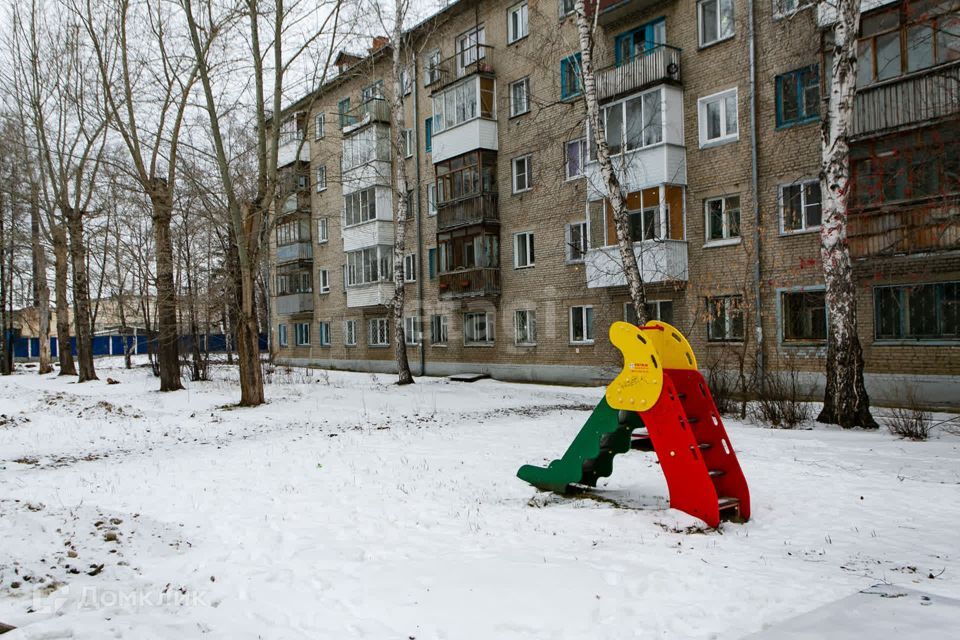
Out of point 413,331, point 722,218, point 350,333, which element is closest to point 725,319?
point 722,218

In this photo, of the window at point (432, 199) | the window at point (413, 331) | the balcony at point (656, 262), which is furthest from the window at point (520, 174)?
the window at point (413, 331)

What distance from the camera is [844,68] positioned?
459 inches

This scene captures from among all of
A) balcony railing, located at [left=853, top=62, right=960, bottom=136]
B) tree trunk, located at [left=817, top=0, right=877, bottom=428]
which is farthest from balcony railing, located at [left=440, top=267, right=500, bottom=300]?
tree trunk, located at [left=817, top=0, right=877, bottom=428]

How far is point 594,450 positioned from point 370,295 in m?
26.2

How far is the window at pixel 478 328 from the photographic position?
27709 mm

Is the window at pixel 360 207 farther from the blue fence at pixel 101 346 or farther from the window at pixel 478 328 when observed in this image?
the blue fence at pixel 101 346

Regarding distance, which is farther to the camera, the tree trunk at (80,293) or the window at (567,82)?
the tree trunk at (80,293)

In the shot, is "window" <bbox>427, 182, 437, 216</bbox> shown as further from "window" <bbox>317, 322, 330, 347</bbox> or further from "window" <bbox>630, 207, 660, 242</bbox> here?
"window" <bbox>317, 322, 330, 347</bbox>

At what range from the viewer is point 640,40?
2217cm

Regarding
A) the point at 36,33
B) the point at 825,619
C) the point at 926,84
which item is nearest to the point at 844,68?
the point at 926,84

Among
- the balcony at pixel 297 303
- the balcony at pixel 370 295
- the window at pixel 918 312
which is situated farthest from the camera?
the balcony at pixel 297 303

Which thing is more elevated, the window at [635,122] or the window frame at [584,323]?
the window at [635,122]

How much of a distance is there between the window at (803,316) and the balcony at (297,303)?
1043 inches

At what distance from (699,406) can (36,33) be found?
3042 centimetres
